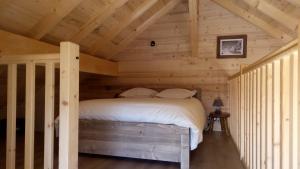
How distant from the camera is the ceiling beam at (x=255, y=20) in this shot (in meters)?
3.57

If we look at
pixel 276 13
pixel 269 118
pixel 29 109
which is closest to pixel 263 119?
pixel 269 118

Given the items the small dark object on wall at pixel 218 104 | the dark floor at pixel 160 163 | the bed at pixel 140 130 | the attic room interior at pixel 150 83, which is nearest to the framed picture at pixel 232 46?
the attic room interior at pixel 150 83

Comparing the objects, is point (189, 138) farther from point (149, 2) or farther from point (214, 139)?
point (149, 2)

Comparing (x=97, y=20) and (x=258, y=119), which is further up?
(x=97, y=20)

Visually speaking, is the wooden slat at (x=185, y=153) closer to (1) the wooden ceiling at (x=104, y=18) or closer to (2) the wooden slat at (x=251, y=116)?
(2) the wooden slat at (x=251, y=116)

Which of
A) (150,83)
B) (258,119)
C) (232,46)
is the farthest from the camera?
(150,83)

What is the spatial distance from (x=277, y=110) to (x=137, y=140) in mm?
1460

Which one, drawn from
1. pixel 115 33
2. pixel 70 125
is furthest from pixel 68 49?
pixel 115 33

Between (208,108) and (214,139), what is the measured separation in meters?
0.83

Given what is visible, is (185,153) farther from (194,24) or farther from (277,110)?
(194,24)

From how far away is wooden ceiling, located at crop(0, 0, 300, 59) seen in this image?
233 cm

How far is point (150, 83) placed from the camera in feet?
14.8

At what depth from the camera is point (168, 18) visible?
432cm

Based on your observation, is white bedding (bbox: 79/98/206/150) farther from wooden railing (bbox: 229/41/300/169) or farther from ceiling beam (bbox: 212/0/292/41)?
ceiling beam (bbox: 212/0/292/41)
